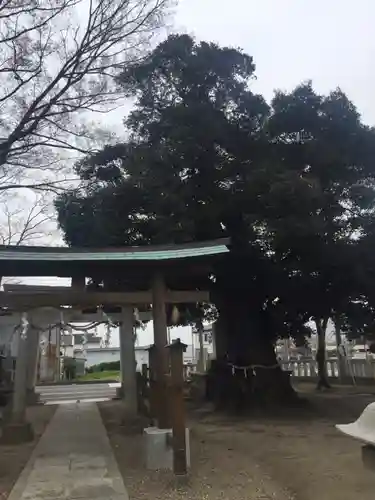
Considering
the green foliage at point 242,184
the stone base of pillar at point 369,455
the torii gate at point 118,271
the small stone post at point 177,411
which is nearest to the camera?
the stone base of pillar at point 369,455

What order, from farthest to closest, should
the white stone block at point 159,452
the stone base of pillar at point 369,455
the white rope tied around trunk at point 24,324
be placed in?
the white rope tied around trunk at point 24,324
the white stone block at point 159,452
the stone base of pillar at point 369,455

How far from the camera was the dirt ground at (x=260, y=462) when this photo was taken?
6211mm

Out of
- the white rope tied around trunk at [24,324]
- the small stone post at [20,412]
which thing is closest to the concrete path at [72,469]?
the small stone post at [20,412]

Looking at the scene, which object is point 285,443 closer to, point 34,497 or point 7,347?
point 34,497

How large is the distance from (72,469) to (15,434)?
276cm

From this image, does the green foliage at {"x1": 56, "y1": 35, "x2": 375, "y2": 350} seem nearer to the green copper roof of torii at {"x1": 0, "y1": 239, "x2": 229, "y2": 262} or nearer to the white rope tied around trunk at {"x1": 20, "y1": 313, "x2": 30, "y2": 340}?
the green copper roof of torii at {"x1": 0, "y1": 239, "x2": 229, "y2": 262}

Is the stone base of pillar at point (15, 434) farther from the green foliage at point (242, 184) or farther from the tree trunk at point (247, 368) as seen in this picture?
the tree trunk at point (247, 368)

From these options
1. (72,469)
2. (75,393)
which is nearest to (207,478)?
(72,469)

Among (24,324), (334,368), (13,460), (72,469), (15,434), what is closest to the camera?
(72,469)

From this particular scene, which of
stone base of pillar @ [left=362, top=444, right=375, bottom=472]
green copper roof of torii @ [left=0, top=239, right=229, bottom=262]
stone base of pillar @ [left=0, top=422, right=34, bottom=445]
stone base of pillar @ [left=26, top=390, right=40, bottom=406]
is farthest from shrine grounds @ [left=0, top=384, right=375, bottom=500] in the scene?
stone base of pillar @ [left=26, top=390, right=40, bottom=406]

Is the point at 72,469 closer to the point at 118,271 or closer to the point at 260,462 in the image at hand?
the point at 260,462

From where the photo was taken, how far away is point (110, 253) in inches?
327

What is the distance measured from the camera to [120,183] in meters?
13.2

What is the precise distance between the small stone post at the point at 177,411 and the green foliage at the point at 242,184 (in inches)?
187
